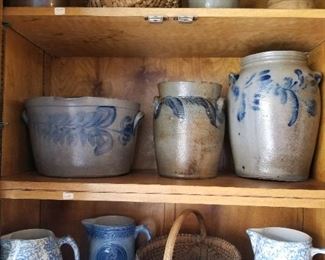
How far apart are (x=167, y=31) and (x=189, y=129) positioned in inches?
7.2

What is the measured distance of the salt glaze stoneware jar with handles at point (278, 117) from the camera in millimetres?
630

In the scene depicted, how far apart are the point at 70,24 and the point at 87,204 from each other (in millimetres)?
421

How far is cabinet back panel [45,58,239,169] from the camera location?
0.82 metres

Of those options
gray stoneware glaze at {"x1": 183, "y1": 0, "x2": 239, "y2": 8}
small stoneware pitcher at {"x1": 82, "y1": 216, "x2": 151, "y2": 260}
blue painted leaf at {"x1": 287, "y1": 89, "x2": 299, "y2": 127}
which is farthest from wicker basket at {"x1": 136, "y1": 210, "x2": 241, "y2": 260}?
gray stoneware glaze at {"x1": 183, "y1": 0, "x2": 239, "y2": 8}

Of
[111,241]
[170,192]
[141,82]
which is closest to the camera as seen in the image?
[170,192]

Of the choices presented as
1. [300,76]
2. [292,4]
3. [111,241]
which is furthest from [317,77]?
[111,241]

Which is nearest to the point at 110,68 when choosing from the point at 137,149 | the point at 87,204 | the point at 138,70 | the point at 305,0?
the point at 138,70

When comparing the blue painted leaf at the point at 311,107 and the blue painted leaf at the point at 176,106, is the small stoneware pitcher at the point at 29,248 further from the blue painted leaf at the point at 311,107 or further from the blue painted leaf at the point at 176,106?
the blue painted leaf at the point at 311,107

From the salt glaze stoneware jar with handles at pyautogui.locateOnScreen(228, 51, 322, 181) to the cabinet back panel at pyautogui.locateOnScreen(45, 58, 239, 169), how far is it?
6.4 inches

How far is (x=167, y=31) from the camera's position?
2.08 ft

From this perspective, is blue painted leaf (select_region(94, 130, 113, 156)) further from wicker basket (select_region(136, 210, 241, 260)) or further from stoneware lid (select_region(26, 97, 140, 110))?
wicker basket (select_region(136, 210, 241, 260))

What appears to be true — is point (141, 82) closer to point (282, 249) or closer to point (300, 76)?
point (300, 76)

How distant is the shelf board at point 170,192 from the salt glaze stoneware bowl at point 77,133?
0.14ft

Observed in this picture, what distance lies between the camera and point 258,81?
65 cm
